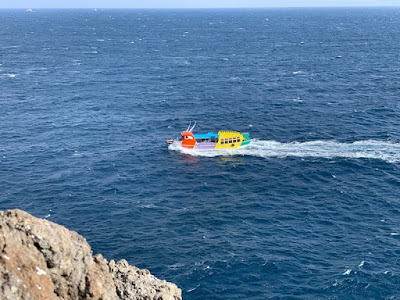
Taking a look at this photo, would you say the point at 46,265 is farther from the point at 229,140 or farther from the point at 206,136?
the point at 206,136

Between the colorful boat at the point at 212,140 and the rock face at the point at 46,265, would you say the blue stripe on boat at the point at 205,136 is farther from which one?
the rock face at the point at 46,265

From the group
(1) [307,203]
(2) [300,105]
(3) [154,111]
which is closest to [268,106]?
(2) [300,105]

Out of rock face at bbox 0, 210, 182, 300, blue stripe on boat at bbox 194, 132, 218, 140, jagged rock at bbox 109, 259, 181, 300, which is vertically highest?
rock face at bbox 0, 210, 182, 300

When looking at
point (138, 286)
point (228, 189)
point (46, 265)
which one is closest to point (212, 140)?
point (228, 189)

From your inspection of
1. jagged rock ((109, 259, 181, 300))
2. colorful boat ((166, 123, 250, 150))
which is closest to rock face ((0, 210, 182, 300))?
jagged rock ((109, 259, 181, 300))

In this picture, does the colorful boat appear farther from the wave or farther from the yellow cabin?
the wave

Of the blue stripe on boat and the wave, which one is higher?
the blue stripe on boat
